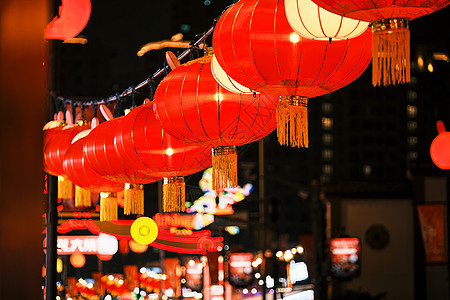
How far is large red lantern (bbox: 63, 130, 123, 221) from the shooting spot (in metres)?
6.26

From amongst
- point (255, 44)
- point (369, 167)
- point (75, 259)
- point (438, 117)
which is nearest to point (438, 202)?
point (438, 117)

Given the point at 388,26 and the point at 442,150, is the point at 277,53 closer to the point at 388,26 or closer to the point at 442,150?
the point at 388,26

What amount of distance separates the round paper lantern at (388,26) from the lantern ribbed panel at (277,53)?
0.64m

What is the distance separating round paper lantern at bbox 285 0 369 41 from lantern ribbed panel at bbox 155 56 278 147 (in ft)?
3.44

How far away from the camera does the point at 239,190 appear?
24109mm

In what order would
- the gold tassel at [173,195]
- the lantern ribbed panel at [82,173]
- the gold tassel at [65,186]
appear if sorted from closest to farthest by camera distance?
the gold tassel at [173,195] → the lantern ribbed panel at [82,173] → the gold tassel at [65,186]

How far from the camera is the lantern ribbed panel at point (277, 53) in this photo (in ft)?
10.6

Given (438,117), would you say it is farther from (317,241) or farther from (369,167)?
(369,167)

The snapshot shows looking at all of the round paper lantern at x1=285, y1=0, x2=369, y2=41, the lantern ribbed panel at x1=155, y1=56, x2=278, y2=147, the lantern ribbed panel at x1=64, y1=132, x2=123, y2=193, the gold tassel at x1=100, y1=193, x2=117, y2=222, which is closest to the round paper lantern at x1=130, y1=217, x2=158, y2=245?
the gold tassel at x1=100, y1=193, x2=117, y2=222

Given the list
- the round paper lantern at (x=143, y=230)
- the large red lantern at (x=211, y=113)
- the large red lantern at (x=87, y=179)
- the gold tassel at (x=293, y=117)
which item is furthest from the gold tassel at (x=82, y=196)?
the gold tassel at (x=293, y=117)

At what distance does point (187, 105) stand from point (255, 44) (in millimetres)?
959

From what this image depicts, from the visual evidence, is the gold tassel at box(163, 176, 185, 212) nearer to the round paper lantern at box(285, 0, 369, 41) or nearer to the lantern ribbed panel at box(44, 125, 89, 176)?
the lantern ribbed panel at box(44, 125, 89, 176)

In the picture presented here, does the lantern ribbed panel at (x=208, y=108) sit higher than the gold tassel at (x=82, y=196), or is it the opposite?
the lantern ribbed panel at (x=208, y=108)

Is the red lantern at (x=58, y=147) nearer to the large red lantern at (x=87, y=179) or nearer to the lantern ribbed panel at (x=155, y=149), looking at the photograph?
the large red lantern at (x=87, y=179)
